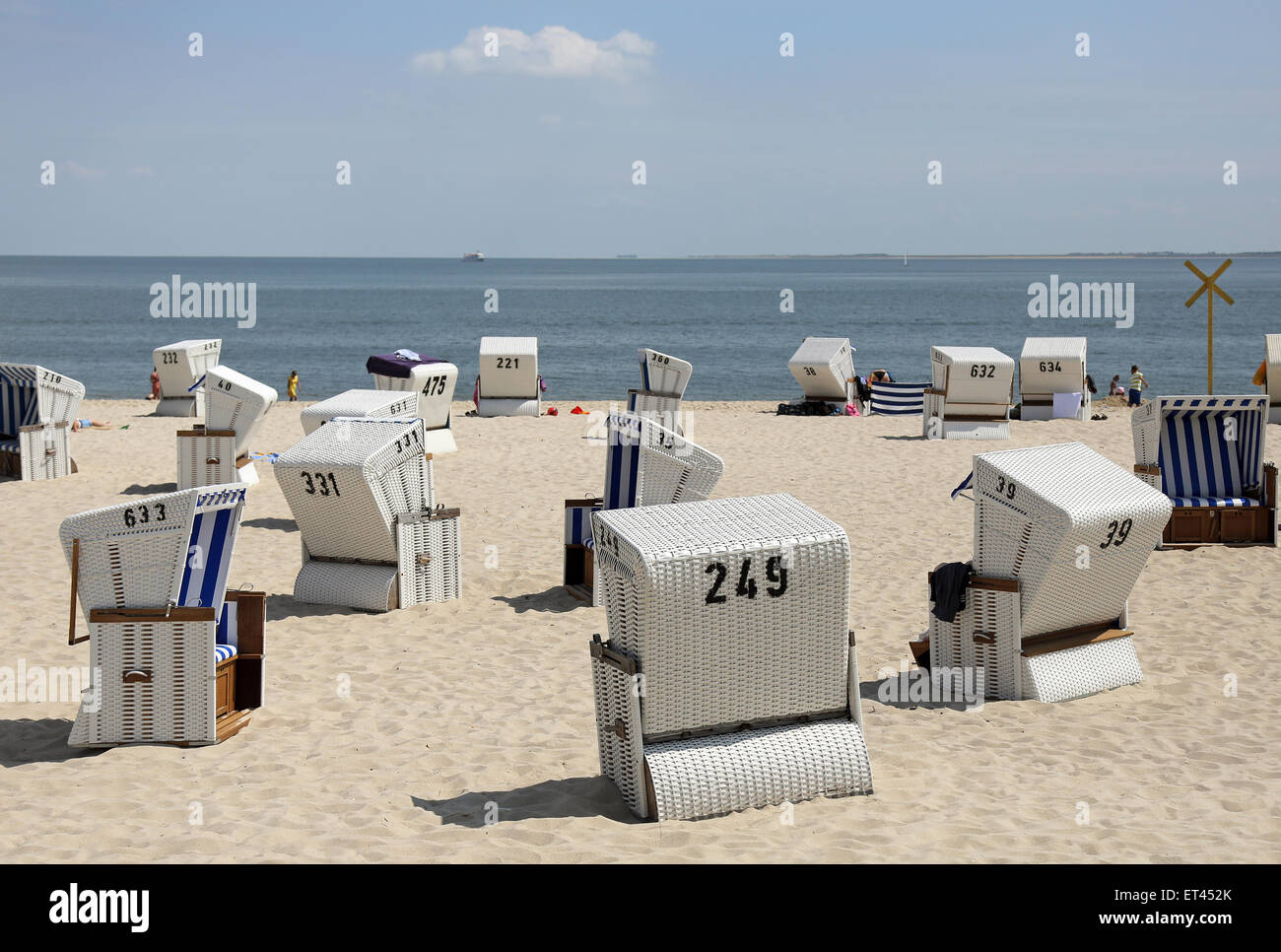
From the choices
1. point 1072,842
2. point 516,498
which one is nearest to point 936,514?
point 516,498

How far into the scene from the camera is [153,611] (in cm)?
621

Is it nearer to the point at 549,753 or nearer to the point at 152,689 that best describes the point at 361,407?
the point at 152,689

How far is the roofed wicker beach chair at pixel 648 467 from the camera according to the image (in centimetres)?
948

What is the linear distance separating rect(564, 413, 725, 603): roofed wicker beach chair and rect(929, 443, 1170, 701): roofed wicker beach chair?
107 inches

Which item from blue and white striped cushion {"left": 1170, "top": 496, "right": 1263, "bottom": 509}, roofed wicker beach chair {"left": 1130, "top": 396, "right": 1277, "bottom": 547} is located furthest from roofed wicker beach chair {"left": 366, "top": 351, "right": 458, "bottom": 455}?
blue and white striped cushion {"left": 1170, "top": 496, "right": 1263, "bottom": 509}

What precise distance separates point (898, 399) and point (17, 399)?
15213mm

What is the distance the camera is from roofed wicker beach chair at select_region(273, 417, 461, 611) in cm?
899

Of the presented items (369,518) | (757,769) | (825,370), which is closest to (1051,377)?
(825,370)

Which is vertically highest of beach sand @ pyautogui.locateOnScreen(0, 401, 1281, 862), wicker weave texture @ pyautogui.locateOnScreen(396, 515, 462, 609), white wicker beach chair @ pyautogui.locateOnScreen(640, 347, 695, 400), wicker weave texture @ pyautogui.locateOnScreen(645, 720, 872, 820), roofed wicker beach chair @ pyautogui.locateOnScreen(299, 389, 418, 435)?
white wicker beach chair @ pyautogui.locateOnScreen(640, 347, 695, 400)

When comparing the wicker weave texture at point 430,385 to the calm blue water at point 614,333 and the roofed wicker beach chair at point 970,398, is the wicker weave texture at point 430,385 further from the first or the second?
the calm blue water at point 614,333

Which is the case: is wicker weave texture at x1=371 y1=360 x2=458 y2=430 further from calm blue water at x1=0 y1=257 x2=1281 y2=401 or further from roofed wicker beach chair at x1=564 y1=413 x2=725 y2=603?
calm blue water at x1=0 y1=257 x2=1281 y2=401

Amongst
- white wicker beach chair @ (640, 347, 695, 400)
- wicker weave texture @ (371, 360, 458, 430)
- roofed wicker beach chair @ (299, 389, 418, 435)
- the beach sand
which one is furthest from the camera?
wicker weave texture @ (371, 360, 458, 430)

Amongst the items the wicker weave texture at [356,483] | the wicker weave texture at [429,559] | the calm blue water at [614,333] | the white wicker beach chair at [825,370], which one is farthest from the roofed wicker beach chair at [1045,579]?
the calm blue water at [614,333]

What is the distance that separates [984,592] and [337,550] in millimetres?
5099
